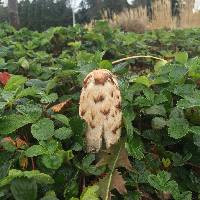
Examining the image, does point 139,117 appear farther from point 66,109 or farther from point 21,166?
point 21,166

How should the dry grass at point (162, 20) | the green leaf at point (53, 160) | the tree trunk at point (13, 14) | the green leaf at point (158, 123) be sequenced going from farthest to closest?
the tree trunk at point (13, 14), the dry grass at point (162, 20), the green leaf at point (158, 123), the green leaf at point (53, 160)

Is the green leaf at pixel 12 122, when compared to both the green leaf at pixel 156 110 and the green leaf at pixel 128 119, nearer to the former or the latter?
the green leaf at pixel 128 119

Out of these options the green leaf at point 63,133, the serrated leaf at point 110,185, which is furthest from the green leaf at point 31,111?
the serrated leaf at point 110,185

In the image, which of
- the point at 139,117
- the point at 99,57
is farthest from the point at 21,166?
the point at 99,57

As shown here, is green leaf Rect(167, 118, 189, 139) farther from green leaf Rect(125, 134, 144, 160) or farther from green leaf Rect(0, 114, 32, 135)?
green leaf Rect(0, 114, 32, 135)

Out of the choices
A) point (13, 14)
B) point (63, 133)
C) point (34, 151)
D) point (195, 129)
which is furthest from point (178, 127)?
point (13, 14)

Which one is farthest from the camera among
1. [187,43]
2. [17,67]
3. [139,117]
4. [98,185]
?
[187,43]
